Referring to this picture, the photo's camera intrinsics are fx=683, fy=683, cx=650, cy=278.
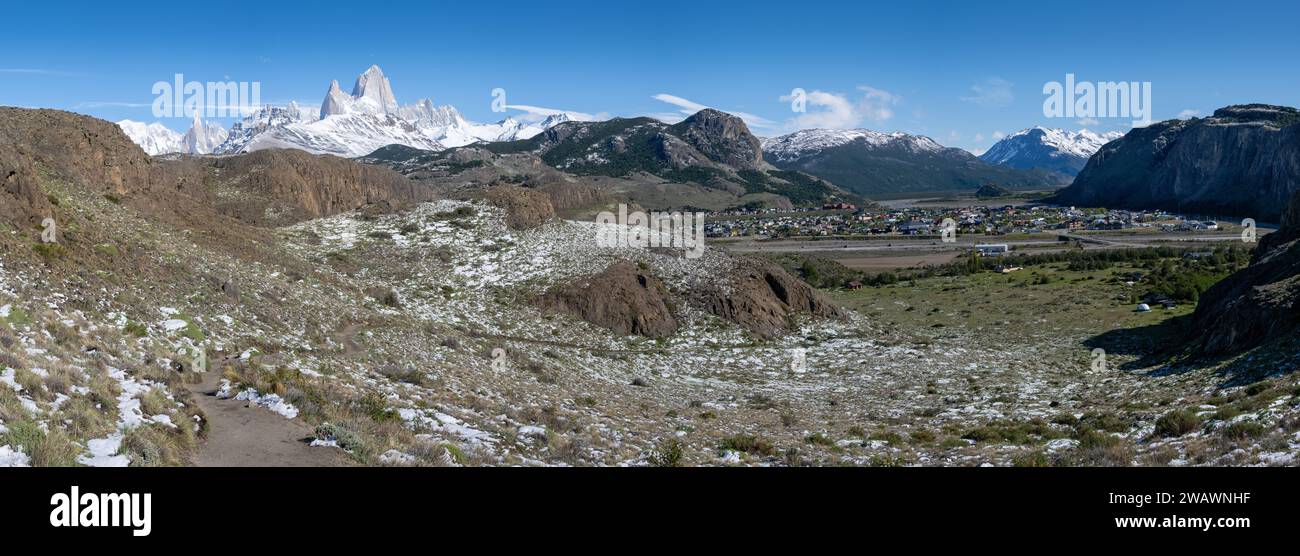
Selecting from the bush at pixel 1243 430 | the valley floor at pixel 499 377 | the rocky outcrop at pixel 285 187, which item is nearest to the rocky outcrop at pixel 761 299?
the valley floor at pixel 499 377

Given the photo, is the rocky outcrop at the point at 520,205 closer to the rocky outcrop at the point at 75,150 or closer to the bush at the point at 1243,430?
the rocky outcrop at the point at 75,150

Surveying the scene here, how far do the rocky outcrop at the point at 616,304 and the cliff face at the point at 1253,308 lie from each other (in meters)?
24.3

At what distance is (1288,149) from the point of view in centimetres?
19375

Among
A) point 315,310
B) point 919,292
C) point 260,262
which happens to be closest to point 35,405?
point 315,310

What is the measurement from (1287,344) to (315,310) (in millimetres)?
34605

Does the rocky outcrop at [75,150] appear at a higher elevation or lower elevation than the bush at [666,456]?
higher

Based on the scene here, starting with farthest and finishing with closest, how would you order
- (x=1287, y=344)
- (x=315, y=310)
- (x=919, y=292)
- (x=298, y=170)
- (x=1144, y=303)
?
(x=919, y=292), (x=298, y=170), (x=1144, y=303), (x=315, y=310), (x=1287, y=344)

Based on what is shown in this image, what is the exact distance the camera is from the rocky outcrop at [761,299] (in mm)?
40062

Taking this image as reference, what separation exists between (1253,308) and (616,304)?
Result: 28241mm

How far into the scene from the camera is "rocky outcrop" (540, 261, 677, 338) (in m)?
36.6

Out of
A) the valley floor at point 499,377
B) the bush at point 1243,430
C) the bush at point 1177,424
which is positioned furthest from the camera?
the bush at point 1177,424

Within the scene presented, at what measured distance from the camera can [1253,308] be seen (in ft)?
92.0

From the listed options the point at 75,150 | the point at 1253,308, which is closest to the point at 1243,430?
the point at 1253,308

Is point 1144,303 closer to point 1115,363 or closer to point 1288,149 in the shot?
point 1115,363
